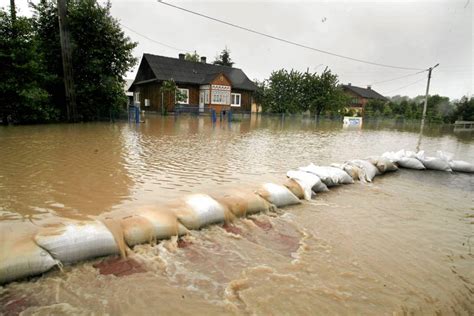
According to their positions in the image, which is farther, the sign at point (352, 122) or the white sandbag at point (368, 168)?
the sign at point (352, 122)

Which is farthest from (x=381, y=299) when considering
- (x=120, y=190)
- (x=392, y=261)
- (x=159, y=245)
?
(x=120, y=190)

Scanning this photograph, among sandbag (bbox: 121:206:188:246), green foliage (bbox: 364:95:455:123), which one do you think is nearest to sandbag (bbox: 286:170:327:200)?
sandbag (bbox: 121:206:188:246)

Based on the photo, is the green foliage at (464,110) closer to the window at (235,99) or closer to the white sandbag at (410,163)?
the window at (235,99)

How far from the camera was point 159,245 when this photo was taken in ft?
9.64

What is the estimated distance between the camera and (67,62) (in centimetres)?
1423

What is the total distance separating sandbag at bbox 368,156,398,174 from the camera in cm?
716

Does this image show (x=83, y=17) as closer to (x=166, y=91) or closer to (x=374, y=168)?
(x=166, y=91)

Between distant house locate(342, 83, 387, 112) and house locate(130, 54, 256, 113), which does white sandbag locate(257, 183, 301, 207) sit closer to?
house locate(130, 54, 256, 113)

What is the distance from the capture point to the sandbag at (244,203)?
3824mm

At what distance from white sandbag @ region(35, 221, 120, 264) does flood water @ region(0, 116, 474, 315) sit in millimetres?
97

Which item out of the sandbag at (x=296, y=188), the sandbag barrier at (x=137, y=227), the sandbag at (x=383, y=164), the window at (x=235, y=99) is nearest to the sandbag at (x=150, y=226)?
the sandbag barrier at (x=137, y=227)

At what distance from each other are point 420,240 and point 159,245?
119 inches

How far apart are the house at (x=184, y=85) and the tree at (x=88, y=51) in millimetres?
9423

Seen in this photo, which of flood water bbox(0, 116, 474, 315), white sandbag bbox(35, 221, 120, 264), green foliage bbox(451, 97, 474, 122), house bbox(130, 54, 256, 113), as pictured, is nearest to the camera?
flood water bbox(0, 116, 474, 315)
